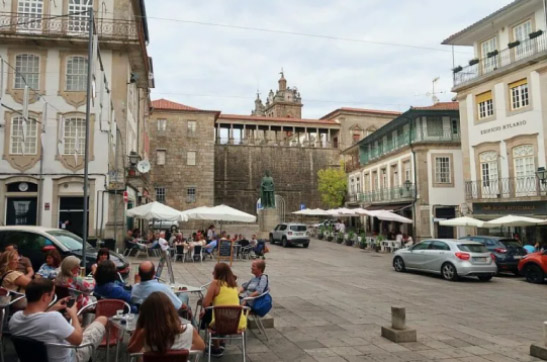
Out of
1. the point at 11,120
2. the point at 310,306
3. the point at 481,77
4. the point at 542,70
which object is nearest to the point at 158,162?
the point at 11,120

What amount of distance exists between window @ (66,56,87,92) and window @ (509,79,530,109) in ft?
71.2

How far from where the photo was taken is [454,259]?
14.6 m

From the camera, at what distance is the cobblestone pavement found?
613 centimetres

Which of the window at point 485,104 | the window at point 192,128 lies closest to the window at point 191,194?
the window at point 192,128

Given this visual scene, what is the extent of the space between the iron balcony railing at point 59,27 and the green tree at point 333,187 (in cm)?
2913

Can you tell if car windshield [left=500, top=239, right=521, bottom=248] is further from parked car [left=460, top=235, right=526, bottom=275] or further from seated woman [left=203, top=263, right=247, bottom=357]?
seated woman [left=203, top=263, right=247, bottom=357]

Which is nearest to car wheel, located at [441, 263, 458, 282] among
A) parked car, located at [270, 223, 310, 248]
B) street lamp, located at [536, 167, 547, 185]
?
street lamp, located at [536, 167, 547, 185]

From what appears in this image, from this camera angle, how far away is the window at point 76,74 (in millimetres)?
21828

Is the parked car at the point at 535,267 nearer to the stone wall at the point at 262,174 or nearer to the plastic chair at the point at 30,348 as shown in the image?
the plastic chair at the point at 30,348

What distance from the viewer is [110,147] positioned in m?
21.8

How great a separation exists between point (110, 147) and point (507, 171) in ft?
66.9

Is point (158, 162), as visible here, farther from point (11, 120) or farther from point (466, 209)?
point (466, 209)

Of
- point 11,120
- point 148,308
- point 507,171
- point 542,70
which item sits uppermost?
point 542,70

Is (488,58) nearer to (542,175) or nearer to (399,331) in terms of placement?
(542,175)
